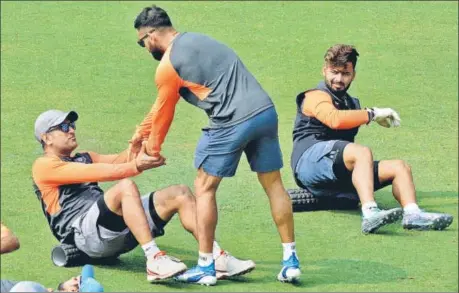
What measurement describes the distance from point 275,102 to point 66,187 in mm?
4655

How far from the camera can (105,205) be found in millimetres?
8531

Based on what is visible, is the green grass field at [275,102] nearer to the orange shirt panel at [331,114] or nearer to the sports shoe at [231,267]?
the sports shoe at [231,267]

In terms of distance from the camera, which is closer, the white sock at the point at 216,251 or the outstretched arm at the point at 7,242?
the outstretched arm at the point at 7,242

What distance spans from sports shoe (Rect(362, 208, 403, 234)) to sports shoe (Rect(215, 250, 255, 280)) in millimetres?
1221

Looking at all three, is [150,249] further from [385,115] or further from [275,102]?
[275,102]

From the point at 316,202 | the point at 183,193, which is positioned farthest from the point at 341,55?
the point at 183,193

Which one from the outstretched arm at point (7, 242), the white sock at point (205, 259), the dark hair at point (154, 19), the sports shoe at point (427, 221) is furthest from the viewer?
the sports shoe at point (427, 221)

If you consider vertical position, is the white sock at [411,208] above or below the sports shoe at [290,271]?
above

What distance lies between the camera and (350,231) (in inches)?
374

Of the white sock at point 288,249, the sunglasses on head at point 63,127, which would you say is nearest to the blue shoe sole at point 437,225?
the white sock at point 288,249

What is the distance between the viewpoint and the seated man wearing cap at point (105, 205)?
8352mm

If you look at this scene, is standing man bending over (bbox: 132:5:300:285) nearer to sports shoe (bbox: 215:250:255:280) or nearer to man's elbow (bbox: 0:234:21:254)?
sports shoe (bbox: 215:250:255:280)

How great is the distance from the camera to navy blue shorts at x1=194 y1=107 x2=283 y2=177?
8258 millimetres

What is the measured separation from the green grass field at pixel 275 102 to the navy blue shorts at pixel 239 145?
737mm
